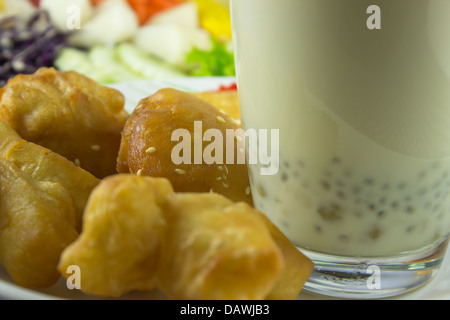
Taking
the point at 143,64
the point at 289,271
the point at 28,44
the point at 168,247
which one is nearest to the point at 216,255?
the point at 168,247

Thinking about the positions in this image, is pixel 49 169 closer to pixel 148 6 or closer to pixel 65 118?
pixel 65 118

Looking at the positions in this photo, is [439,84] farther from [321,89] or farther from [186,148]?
[186,148]

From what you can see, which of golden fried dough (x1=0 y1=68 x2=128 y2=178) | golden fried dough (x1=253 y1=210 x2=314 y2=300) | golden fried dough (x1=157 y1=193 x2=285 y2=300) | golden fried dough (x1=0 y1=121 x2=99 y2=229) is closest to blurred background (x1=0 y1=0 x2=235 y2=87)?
golden fried dough (x1=0 y1=68 x2=128 y2=178)

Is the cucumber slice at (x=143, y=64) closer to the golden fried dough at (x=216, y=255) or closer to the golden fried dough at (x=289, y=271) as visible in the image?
the golden fried dough at (x=289, y=271)

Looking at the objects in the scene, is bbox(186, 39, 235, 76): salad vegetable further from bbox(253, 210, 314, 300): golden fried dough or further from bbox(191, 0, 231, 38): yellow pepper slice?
bbox(253, 210, 314, 300): golden fried dough

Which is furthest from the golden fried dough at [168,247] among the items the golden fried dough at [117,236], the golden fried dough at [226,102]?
the golden fried dough at [226,102]

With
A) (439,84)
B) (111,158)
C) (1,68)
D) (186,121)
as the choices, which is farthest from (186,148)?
(1,68)
